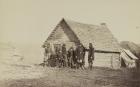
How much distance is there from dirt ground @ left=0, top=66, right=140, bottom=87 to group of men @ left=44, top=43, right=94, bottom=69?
0.62 m

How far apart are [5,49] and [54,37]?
4.39 feet

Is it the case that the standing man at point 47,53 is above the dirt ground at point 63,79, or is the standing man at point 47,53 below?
above

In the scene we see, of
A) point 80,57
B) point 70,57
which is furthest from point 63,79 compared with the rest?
point 80,57

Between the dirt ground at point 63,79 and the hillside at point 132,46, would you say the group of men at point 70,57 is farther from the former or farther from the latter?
the dirt ground at point 63,79

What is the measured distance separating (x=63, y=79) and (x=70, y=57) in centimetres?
101

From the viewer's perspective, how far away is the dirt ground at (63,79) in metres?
3.31

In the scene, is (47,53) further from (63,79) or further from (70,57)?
(63,79)

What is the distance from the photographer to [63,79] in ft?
11.2

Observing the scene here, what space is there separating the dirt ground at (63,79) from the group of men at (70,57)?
2.05 ft

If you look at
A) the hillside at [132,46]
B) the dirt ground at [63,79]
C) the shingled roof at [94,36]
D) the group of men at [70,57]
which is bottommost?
the dirt ground at [63,79]

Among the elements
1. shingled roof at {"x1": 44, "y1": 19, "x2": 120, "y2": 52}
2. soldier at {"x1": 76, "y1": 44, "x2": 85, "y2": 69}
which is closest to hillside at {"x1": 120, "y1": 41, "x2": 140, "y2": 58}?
shingled roof at {"x1": 44, "y1": 19, "x2": 120, "y2": 52}

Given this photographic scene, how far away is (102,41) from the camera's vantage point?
4.68m

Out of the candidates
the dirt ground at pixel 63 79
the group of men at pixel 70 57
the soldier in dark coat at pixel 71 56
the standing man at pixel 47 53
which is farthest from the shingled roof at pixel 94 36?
the dirt ground at pixel 63 79

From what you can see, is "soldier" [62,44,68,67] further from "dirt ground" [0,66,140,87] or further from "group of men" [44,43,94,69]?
"dirt ground" [0,66,140,87]
